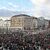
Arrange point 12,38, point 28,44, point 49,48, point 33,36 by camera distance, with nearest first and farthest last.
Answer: point 49,48 < point 28,44 < point 12,38 < point 33,36

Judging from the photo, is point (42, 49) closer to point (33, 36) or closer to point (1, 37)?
point (33, 36)

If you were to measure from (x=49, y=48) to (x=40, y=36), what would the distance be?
2.61 feet

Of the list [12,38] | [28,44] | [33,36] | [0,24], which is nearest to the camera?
[28,44]

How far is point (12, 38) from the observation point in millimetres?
3820

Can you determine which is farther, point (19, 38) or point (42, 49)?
point (19, 38)

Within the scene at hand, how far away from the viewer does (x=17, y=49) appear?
3.29m

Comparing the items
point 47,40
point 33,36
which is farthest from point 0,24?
point 47,40

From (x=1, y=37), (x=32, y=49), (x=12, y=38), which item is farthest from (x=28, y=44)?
(x=1, y=37)

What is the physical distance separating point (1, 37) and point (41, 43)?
0.99m

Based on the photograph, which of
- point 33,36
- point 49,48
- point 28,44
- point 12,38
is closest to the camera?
point 49,48

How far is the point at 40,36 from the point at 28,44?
612mm

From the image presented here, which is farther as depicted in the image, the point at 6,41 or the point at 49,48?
the point at 6,41

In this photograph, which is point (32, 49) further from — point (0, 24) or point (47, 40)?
point (0, 24)

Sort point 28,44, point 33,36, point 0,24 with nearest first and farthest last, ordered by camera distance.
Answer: point 28,44 → point 33,36 → point 0,24
